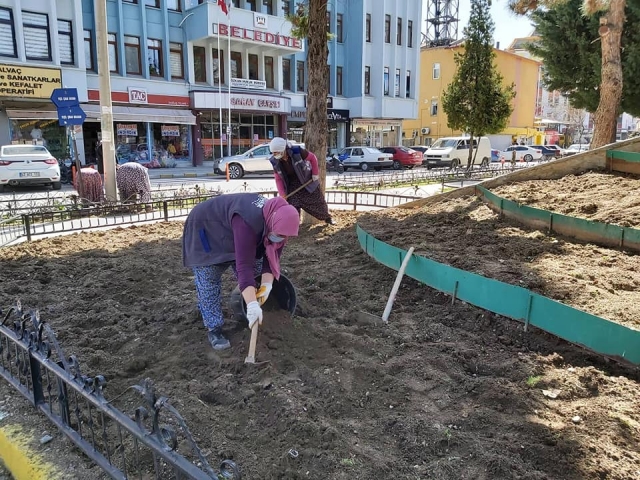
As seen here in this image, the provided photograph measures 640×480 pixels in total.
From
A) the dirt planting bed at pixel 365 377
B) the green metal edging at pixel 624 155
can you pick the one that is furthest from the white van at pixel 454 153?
the dirt planting bed at pixel 365 377

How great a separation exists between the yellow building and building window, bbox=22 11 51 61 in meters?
32.8

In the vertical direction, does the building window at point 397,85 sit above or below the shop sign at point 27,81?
above

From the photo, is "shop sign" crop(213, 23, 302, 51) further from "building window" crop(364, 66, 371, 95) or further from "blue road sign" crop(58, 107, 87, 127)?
"blue road sign" crop(58, 107, 87, 127)

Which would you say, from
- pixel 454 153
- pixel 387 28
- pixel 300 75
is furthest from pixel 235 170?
pixel 387 28

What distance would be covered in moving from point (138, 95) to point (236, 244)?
76.7ft

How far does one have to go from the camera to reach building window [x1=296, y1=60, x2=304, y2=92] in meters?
31.6

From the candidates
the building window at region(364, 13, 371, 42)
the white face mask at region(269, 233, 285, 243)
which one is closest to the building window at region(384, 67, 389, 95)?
the building window at region(364, 13, 371, 42)

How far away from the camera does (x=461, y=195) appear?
8.70 metres

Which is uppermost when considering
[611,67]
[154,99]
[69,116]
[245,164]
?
[154,99]

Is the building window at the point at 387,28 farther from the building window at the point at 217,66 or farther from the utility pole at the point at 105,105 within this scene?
the utility pole at the point at 105,105

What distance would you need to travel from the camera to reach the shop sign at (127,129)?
2406 centimetres

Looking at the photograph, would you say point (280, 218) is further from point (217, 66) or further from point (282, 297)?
point (217, 66)

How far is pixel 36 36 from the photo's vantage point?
21078 millimetres

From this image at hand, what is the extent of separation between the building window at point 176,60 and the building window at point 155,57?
540 mm
